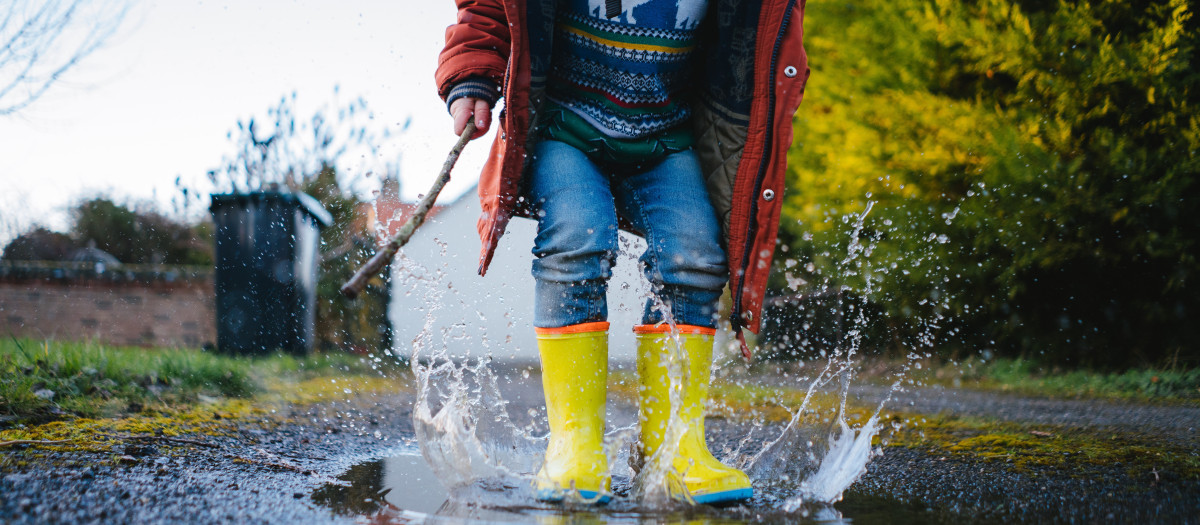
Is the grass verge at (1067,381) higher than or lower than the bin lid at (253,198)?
lower

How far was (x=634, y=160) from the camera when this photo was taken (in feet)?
5.69

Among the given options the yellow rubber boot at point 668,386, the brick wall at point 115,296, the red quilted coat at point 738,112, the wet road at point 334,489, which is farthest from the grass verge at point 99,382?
the brick wall at point 115,296

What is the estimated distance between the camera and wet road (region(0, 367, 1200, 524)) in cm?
124

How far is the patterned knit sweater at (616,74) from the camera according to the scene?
66.3 inches

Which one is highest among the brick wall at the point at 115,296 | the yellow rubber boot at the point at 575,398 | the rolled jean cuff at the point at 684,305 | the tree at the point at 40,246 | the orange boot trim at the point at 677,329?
the rolled jean cuff at the point at 684,305

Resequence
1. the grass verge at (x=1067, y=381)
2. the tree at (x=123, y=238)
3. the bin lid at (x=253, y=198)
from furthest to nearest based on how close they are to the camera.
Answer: the tree at (x=123, y=238) → the bin lid at (x=253, y=198) → the grass verge at (x=1067, y=381)

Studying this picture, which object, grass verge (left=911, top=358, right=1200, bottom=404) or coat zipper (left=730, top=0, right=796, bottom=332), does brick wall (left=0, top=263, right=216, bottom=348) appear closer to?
grass verge (left=911, top=358, right=1200, bottom=404)

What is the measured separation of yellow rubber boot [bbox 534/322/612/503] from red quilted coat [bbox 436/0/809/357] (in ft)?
0.93

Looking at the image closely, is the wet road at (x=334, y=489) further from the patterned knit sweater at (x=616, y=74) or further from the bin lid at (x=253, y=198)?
the bin lid at (x=253, y=198)

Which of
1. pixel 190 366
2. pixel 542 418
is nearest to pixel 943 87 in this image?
pixel 542 418

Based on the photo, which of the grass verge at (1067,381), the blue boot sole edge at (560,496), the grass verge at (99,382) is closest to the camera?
the blue boot sole edge at (560,496)

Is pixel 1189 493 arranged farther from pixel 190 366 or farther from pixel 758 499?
pixel 190 366

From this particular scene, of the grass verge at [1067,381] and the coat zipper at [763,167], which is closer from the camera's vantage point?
the coat zipper at [763,167]

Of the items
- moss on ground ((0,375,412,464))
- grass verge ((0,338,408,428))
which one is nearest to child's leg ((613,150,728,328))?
moss on ground ((0,375,412,464))
